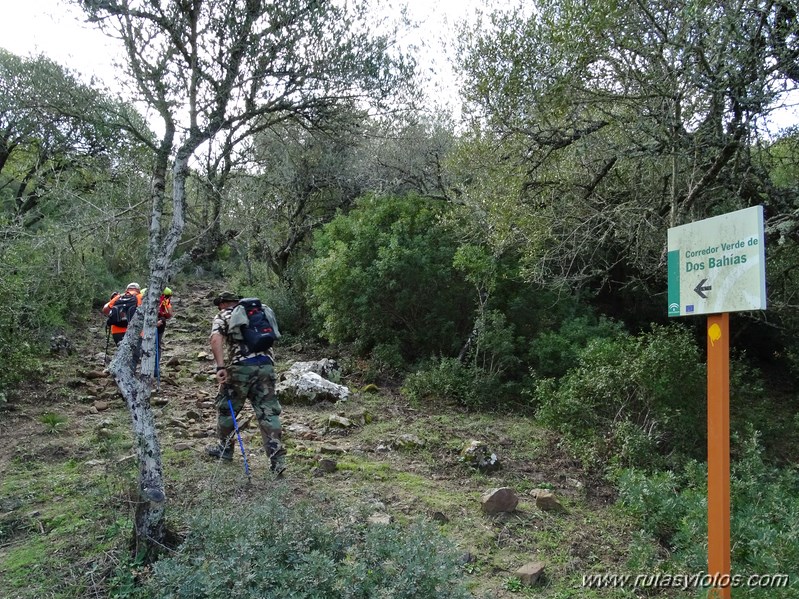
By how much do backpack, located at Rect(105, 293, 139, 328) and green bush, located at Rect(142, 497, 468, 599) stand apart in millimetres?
6121

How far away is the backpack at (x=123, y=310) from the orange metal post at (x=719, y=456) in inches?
327

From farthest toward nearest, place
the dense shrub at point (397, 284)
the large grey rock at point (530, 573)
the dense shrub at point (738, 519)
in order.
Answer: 1. the dense shrub at point (397, 284)
2. the large grey rock at point (530, 573)
3. the dense shrub at point (738, 519)

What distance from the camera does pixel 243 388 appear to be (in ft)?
20.4

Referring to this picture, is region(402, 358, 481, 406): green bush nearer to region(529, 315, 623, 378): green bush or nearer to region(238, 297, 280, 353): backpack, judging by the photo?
region(529, 315, 623, 378): green bush

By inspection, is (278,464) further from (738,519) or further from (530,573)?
(738,519)

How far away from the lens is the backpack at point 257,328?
6230 millimetres

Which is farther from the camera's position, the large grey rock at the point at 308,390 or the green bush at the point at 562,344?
the green bush at the point at 562,344

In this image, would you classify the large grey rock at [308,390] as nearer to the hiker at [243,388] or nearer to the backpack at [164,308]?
the backpack at [164,308]

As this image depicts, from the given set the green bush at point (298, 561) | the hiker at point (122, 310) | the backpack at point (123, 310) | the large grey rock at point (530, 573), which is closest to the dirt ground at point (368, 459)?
the large grey rock at point (530, 573)

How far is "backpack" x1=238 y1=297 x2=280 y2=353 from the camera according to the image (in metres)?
6.23

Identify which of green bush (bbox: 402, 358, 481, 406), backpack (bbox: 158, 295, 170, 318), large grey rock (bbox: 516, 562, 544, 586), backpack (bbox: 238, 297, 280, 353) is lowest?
large grey rock (bbox: 516, 562, 544, 586)

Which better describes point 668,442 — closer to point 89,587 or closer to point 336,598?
point 336,598

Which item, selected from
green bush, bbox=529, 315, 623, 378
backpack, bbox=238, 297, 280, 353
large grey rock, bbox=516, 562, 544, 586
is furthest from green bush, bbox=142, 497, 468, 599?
green bush, bbox=529, 315, 623, 378
